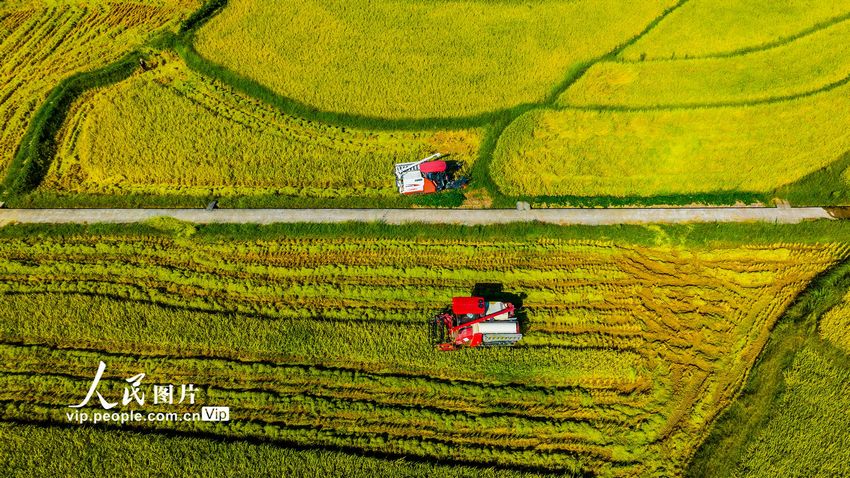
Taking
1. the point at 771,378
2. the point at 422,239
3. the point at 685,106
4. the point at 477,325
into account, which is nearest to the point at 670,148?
the point at 685,106

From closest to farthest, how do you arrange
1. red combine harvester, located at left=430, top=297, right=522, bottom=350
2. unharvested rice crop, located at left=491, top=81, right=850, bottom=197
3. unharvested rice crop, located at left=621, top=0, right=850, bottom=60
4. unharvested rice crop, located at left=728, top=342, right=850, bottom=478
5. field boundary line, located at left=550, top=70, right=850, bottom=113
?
unharvested rice crop, located at left=728, top=342, right=850, bottom=478 → red combine harvester, located at left=430, top=297, right=522, bottom=350 → unharvested rice crop, located at left=491, top=81, right=850, bottom=197 → field boundary line, located at left=550, top=70, right=850, bottom=113 → unharvested rice crop, located at left=621, top=0, right=850, bottom=60

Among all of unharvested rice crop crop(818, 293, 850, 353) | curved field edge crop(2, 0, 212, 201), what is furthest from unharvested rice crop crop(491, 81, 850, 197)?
curved field edge crop(2, 0, 212, 201)

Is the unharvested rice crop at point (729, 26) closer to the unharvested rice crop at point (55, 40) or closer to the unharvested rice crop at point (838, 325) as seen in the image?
the unharvested rice crop at point (838, 325)

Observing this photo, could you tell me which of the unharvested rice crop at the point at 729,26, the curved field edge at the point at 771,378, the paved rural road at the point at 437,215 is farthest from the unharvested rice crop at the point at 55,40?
the curved field edge at the point at 771,378

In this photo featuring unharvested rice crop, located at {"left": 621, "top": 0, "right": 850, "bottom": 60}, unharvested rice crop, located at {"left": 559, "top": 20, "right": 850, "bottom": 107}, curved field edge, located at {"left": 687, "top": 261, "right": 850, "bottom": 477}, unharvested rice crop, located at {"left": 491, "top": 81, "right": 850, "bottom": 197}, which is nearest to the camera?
curved field edge, located at {"left": 687, "top": 261, "right": 850, "bottom": 477}

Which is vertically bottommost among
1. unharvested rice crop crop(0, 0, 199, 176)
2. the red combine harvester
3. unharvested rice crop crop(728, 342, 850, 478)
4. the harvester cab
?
unharvested rice crop crop(728, 342, 850, 478)

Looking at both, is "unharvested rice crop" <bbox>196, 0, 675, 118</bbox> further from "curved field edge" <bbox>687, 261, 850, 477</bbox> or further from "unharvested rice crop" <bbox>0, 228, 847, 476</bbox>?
"curved field edge" <bbox>687, 261, 850, 477</bbox>

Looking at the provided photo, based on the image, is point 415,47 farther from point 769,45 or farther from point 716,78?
point 769,45

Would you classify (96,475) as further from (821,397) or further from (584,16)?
(584,16)
